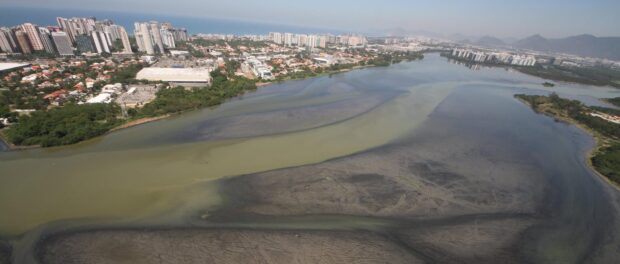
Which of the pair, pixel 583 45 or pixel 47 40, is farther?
pixel 583 45

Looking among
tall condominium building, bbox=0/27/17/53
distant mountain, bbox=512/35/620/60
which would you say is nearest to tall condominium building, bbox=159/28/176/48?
tall condominium building, bbox=0/27/17/53

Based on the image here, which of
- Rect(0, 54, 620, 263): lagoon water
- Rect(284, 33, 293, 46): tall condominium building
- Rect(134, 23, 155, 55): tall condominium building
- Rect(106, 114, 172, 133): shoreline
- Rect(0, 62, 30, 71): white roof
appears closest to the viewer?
Rect(0, 54, 620, 263): lagoon water

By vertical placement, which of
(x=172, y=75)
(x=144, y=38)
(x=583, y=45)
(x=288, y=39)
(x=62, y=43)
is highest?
(x=583, y=45)

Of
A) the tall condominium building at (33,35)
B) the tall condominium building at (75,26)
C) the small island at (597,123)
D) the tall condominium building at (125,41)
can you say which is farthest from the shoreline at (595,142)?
the tall condominium building at (75,26)

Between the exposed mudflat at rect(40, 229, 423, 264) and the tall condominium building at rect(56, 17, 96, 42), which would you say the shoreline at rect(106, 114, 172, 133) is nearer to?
the exposed mudflat at rect(40, 229, 423, 264)

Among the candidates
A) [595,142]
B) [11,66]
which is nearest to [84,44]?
[11,66]

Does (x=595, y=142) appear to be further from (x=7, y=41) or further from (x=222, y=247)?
(x=7, y=41)

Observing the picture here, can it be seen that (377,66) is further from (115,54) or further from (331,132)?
(115,54)
